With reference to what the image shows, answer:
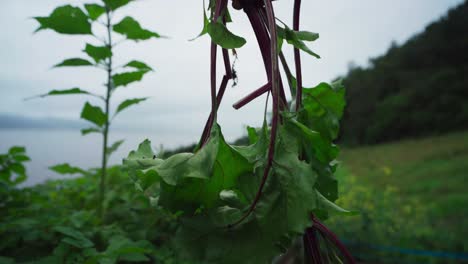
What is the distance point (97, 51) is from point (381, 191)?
487 centimetres

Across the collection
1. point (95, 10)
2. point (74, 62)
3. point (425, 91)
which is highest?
point (425, 91)

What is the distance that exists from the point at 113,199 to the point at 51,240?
348 mm

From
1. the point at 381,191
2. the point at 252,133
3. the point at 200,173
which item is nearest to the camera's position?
the point at 200,173

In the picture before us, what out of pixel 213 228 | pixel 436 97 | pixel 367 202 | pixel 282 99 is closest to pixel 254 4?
pixel 282 99

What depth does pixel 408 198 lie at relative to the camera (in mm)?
6031

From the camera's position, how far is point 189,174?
0.27 m

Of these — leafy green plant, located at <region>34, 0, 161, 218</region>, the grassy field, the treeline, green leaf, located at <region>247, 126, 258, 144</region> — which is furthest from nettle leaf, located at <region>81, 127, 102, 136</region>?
the treeline

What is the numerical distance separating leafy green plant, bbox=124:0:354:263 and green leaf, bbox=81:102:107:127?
0.51m

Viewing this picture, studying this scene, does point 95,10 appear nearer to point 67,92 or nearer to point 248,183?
point 67,92

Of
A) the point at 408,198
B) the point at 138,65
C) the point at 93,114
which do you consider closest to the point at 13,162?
the point at 93,114

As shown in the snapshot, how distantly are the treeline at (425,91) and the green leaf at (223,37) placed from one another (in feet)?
43.5

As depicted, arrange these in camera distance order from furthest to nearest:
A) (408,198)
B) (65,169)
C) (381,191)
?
(408,198)
(381,191)
(65,169)

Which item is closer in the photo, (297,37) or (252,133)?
(297,37)

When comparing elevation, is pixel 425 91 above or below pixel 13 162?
above
